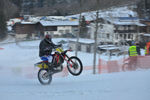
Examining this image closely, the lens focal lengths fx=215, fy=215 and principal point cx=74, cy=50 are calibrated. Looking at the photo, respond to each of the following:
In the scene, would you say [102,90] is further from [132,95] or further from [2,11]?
[2,11]

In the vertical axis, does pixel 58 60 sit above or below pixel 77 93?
above

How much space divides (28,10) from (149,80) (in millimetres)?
19694

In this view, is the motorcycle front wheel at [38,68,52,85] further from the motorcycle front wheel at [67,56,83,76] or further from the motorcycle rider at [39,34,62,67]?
the motorcycle front wheel at [67,56,83,76]

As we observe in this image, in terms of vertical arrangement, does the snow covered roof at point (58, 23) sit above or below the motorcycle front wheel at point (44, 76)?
above

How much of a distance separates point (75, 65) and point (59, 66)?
621mm

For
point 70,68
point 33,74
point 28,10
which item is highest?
point 28,10

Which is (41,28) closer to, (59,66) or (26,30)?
(26,30)

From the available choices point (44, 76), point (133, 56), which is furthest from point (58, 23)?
point (44, 76)

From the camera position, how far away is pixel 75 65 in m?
7.84

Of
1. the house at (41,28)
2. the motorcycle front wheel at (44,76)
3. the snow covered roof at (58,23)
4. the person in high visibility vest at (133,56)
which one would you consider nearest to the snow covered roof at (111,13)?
the person in high visibility vest at (133,56)

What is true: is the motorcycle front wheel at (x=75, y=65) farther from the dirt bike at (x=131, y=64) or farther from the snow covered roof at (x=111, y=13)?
the snow covered roof at (x=111, y=13)

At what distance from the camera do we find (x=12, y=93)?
673 centimetres

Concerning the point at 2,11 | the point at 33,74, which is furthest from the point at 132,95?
the point at 2,11

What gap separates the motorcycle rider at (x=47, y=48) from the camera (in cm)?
793
